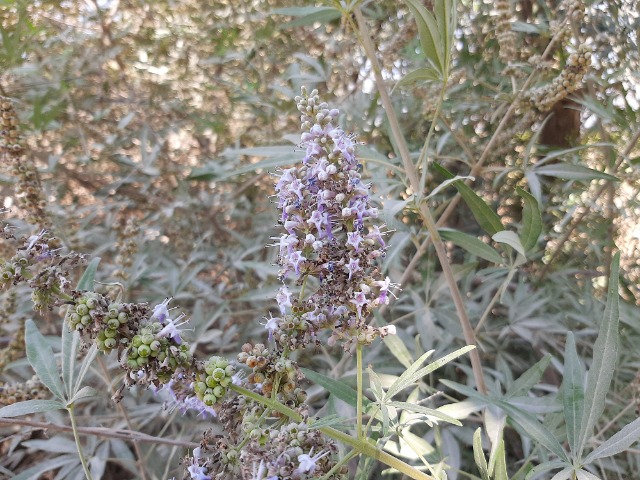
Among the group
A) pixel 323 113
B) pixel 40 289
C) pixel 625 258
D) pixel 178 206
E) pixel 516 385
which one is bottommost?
pixel 625 258

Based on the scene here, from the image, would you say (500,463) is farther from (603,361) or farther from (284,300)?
(284,300)

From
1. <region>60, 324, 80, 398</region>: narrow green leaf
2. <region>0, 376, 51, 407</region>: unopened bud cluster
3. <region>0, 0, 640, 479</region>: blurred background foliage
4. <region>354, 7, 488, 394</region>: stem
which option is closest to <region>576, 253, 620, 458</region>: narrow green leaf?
<region>354, 7, 488, 394</region>: stem

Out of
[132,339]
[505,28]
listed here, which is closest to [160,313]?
[132,339]

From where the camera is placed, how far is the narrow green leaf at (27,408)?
91 cm

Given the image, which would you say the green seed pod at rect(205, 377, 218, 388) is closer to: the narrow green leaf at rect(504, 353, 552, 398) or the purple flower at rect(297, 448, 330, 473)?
the purple flower at rect(297, 448, 330, 473)

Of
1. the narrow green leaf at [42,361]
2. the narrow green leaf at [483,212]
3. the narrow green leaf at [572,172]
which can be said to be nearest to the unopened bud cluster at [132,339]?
the narrow green leaf at [42,361]

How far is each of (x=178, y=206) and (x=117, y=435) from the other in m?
1.31

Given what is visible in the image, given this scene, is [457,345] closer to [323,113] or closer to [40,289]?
[323,113]

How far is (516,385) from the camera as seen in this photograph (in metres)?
1.34

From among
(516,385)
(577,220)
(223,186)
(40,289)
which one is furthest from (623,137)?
(40,289)

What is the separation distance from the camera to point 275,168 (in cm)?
174

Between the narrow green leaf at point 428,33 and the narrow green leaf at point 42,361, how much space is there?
3.33 ft

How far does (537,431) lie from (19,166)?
134cm

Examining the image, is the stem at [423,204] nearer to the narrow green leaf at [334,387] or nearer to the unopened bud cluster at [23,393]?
the narrow green leaf at [334,387]
